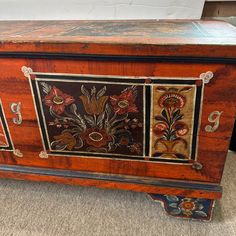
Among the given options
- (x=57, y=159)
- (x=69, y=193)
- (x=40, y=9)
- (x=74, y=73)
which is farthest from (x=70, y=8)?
(x=69, y=193)

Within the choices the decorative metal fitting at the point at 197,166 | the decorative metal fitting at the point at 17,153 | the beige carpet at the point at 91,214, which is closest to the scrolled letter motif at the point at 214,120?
the decorative metal fitting at the point at 197,166

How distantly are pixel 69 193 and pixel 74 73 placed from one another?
1.75ft

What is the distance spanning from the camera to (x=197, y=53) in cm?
65

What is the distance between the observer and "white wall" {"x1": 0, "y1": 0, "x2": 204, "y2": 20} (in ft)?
3.81

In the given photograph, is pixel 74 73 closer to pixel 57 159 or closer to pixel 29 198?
pixel 57 159

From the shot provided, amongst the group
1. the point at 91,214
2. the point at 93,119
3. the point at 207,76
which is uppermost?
the point at 207,76

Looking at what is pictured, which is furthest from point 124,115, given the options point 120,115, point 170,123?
point 170,123

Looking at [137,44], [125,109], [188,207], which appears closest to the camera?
[137,44]

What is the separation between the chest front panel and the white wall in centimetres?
58

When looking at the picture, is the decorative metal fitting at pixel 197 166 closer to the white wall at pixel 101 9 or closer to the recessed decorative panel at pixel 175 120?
the recessed decorative panel at pixel 175 120

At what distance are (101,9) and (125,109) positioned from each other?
0.65 meters

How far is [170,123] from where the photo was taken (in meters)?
0.76

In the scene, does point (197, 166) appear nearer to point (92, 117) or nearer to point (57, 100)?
point (92, 117)

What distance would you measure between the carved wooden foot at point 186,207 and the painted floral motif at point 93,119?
0.21 meters
